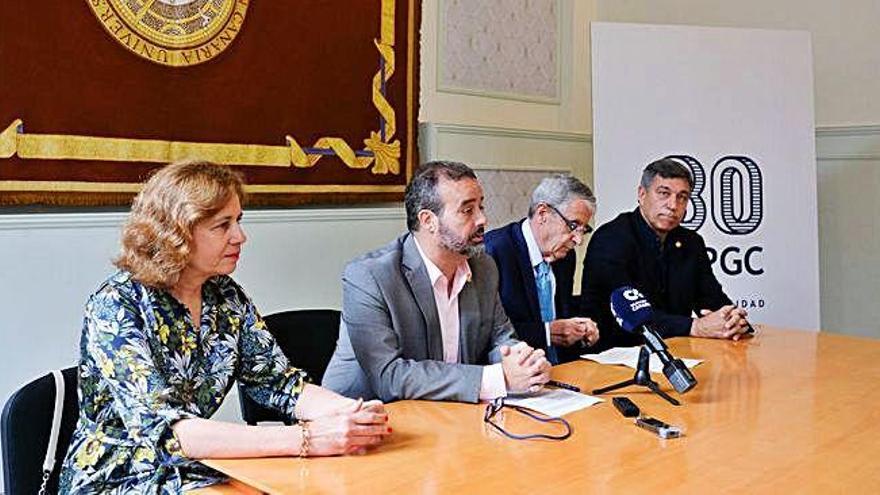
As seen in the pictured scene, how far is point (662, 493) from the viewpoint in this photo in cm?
158

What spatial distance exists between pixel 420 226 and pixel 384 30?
1.88 metres

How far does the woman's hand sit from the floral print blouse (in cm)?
21

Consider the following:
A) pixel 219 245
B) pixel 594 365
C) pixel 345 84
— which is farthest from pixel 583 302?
pixel 219 245

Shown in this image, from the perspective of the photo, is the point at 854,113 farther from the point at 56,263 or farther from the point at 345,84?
the point at 56,263

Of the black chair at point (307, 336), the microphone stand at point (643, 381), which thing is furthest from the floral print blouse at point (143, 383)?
the microphone stand at point (643, 381)

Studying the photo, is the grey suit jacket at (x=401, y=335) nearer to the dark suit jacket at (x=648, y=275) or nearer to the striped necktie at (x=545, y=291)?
the striped necktie at (x=545, y=291)

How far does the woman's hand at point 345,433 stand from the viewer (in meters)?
1.72

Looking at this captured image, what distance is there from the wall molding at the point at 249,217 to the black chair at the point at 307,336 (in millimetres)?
840

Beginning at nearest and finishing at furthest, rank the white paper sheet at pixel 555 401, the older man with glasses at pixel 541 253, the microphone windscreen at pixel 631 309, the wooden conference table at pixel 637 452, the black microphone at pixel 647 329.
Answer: the wooden conference table at pixel 637 452
the white paper sheet at pixel 555 401
the black microphone at pixel 647 329
the microphone windscreen at pixel 631 309
the older man with glasses at pixel 541 253

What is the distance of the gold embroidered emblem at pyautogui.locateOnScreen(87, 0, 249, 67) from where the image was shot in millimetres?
3223

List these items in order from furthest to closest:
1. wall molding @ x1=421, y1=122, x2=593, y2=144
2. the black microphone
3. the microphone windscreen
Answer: wall molding @ x1=421, y1=122, x2=593, y2=144 < the microphone windscreen < the black microphone

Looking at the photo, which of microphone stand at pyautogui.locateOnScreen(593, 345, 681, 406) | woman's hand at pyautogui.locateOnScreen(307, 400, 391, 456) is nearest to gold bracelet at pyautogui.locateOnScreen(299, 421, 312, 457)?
woman's hand at pyautogui.locateOnScreen(307, 400, 391, 456)

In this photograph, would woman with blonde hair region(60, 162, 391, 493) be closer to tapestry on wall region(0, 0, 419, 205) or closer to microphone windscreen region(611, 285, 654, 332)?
microphone windscreen region(611, 285, 654, 332)

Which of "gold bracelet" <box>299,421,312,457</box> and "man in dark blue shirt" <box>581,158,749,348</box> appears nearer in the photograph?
"gold bracelet" <box>299,421,312,457</box>
